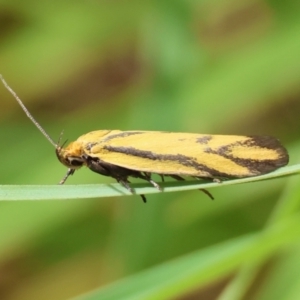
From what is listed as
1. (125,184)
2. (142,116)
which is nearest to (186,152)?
(125,184)

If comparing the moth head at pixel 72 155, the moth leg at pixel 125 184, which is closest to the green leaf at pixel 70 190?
the moth leg at pixel 125 184

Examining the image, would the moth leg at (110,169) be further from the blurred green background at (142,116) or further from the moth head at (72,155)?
the blurred green background at (142,116)

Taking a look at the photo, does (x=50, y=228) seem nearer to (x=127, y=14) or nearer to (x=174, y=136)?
(x=174, y=136)

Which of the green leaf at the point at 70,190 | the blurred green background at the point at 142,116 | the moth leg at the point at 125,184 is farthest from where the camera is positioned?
the blurred green background at the point at 142,116

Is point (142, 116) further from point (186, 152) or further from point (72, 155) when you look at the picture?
point (186, 152)

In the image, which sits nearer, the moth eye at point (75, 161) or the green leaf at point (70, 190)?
the green leaf at point (70, 190)

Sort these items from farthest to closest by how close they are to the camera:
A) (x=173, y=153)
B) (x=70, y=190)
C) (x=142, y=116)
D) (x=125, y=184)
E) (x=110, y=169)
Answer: (x=142, y=116) → (x=110, y=169) → (x=173, y=153) → (x=125, y=184) → (x=70, y=190)
